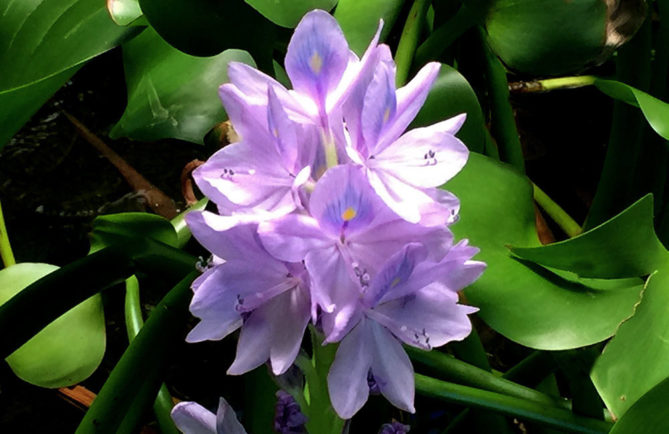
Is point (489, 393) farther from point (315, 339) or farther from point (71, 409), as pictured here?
point (71, 409)

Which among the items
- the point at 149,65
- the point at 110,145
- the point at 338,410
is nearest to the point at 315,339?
the point at 338,410

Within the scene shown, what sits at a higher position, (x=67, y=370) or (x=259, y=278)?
(x=259, y=278)

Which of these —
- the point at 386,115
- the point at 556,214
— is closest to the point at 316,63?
the point at 386,115

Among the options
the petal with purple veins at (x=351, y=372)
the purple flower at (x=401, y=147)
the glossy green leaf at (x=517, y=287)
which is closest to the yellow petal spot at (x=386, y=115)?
the purple flower at (x=401, y=147)

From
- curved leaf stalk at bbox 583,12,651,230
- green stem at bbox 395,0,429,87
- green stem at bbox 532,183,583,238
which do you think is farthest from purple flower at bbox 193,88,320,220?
green stem at bbox 532,183,583,238

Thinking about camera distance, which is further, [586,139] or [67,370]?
[586,139]

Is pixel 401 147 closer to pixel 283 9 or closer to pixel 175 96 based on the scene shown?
pixel 283 9

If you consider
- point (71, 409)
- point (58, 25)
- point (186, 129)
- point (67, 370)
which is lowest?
point (71, 409)

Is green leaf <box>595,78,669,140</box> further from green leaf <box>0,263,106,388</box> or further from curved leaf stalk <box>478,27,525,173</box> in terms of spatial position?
green leaf <box>0,263,106,388</box>
